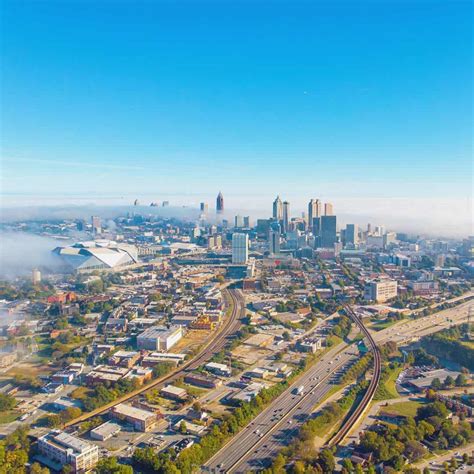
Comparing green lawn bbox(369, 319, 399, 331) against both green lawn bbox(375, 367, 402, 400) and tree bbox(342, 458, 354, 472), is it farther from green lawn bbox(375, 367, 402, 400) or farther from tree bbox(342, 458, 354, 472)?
tree bbox(342, 458, 354, 472)

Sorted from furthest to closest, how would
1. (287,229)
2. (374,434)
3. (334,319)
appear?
(287,229) < (334,319) < (374,434)

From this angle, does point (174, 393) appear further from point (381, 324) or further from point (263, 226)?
point (263, 226)

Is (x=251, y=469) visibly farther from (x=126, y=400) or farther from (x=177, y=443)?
(x=126, y=400)

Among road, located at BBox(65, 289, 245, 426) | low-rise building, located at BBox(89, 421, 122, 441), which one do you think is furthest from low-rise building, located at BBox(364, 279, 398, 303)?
low-rise building, located at BBox(89, 421, 122, 441)

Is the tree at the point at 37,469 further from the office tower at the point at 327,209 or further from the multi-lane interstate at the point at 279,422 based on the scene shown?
the office tower at the point at 327,209

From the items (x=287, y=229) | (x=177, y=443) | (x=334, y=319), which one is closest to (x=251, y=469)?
(x=177, y=443)
